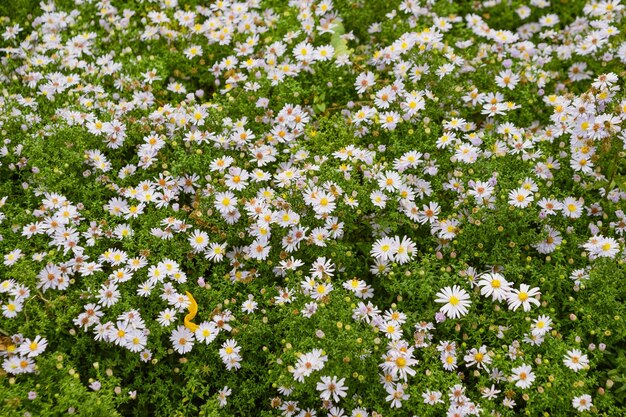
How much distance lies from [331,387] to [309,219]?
1083 mm

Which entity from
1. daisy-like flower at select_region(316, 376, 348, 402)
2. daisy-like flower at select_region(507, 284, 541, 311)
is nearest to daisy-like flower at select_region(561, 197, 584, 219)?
daisy-like flower at select_region(507, 284, 541, 311)

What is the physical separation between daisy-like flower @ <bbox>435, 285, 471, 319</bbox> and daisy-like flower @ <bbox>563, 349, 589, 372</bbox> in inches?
22.3

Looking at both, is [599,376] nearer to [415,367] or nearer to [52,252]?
[415,367]

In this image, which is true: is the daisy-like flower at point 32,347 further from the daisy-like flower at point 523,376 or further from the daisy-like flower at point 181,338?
the daisy-like flower at point 523,376

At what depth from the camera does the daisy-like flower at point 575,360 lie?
10.9 ft

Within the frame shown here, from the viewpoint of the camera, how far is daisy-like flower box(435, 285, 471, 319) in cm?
354

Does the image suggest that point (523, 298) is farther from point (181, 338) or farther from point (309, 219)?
point (181, 338)

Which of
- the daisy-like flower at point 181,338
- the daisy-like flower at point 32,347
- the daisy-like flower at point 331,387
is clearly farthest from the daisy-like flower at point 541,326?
the daisy-like flower at point 32,347

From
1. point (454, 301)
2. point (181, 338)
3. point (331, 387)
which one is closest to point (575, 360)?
point (454, 301)

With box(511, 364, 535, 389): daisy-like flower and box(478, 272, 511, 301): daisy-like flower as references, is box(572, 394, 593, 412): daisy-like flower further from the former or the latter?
box(478, 272, 511, 301): daisy-like flower

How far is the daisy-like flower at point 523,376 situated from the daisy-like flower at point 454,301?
41 centimetres

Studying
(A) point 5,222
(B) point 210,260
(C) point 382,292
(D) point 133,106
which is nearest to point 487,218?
(C) point 382,292

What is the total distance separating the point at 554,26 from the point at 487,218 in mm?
2565

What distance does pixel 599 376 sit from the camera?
11.4 feet
